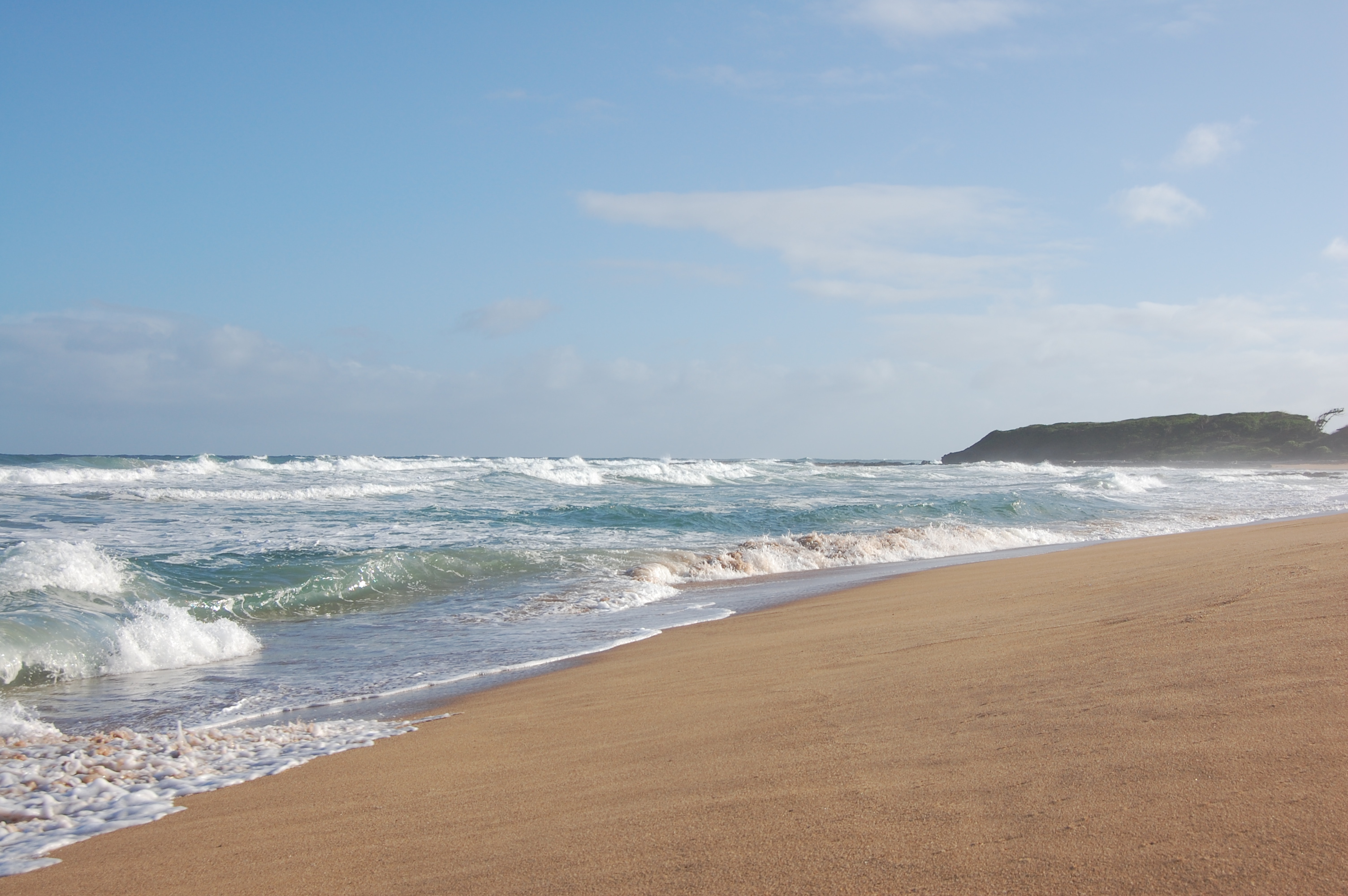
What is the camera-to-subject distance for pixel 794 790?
2.47 m

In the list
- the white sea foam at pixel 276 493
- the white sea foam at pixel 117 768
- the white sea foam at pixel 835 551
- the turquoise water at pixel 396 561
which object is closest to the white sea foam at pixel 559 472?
the turquoise water at pixel 396 561

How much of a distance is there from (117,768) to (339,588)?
256 inches

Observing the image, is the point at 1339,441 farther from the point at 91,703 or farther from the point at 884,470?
the point at 91,703

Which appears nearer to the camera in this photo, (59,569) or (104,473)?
(59,569)

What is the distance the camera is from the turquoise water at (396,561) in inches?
255

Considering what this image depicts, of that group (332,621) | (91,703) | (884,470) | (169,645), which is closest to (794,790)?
(91,703)

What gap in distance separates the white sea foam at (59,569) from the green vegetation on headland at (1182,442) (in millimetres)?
60176

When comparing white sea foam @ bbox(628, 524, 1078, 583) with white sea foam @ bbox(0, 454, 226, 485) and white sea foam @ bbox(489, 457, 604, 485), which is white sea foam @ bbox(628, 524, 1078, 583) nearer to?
white sea foam @ bbox(489, 457, 604, 485)

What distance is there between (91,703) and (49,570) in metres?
3.71

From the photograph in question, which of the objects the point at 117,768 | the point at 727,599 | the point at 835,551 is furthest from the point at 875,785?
the point at 835,551

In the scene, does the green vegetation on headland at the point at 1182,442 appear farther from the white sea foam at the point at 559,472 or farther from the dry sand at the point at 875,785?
the dry sand at the point at 875,785

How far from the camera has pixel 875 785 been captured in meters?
2.41

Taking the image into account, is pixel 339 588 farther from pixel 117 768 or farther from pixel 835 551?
pixel 835 551

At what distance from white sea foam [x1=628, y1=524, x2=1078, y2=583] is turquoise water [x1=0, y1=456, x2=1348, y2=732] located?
0.05m
